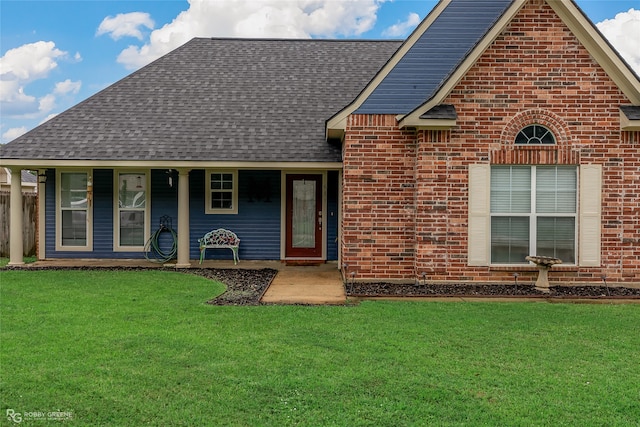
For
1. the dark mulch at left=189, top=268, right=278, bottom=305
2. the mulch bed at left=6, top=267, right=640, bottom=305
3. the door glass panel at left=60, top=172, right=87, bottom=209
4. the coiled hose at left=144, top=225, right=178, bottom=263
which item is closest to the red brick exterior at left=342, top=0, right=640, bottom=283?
the mulch bed at left=6, top=267, right=640, bottom=305

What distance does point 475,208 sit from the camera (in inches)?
350

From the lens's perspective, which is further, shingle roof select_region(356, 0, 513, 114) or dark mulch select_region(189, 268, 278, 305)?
shingle roof select_region(356, 0, 513, 114)

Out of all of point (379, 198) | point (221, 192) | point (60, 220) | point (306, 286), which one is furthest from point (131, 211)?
point (379, 198)

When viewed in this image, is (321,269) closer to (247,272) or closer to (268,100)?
(247,272)

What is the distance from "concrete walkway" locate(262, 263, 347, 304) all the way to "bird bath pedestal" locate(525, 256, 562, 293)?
3411 mm

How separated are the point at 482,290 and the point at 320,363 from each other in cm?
476

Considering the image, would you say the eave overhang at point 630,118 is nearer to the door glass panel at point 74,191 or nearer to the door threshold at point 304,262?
the door threshold at point 304,262

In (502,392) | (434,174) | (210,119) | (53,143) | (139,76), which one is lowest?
(502,392)

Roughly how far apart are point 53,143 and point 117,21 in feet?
23.9

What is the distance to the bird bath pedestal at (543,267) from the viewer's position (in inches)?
335

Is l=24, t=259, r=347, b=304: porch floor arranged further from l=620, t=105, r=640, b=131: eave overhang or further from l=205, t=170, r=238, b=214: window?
l=620, t=105, r=640, b=131: eave overhang

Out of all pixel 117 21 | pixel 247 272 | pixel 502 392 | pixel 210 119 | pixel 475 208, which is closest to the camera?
pixel 502 392

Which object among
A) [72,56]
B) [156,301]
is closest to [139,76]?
[72,56]

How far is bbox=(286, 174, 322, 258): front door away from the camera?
497 inches
